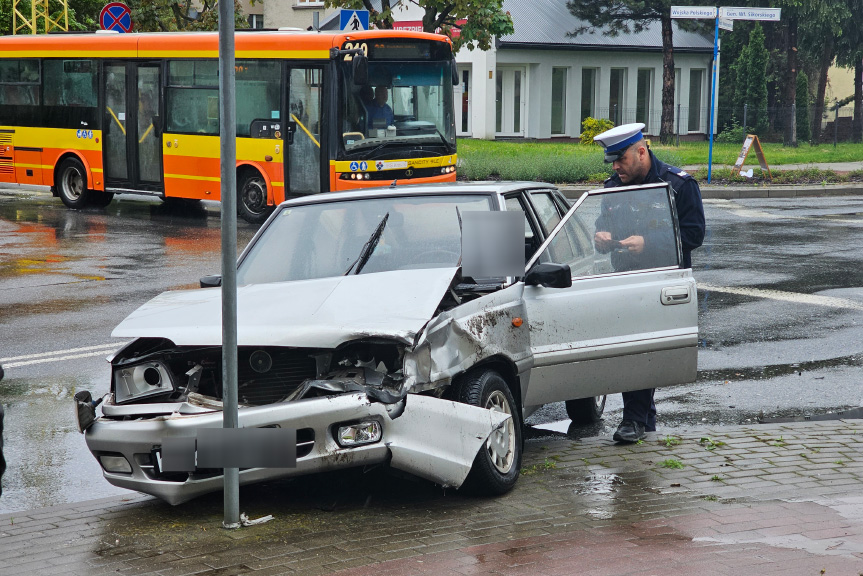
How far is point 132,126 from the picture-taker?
2047 centimetres

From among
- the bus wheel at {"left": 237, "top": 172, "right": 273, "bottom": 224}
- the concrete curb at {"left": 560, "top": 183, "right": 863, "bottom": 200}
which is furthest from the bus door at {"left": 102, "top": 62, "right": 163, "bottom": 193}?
the concrete curb at {"left": 560, "top": 183, "right": 863, "bottom": 200}

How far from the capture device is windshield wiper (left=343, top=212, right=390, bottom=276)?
6.29 m

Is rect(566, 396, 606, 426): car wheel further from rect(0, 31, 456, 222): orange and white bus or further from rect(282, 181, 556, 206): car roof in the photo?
rect(0, 31, 456, 222): orange and white bus

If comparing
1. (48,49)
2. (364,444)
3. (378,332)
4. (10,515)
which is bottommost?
(10,515)

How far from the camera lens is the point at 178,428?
4.96 metres

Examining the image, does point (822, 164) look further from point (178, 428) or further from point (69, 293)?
point (178, 428)

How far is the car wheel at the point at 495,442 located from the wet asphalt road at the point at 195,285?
55.2 inches

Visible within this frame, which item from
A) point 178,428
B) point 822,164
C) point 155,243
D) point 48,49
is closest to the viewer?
point 178,428

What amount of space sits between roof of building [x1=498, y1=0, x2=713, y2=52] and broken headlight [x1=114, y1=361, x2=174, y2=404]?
36382mm

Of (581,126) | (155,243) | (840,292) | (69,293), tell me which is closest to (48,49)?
(155,243)

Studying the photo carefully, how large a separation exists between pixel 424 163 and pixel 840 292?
7962 mm

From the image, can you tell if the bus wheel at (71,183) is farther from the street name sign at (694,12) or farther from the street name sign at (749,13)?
the street name sign at (749,13)

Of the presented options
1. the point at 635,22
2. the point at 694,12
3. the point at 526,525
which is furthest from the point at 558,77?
the point at 526,525

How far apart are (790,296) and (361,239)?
688 centimetres
